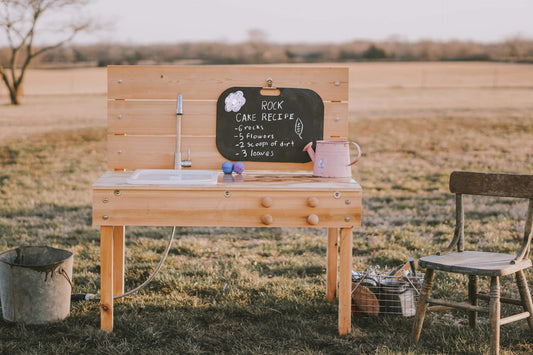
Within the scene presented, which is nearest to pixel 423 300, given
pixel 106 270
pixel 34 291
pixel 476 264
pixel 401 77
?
pixel 476 264

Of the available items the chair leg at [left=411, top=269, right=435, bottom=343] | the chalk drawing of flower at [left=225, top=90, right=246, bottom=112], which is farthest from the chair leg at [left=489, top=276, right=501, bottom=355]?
the chalk drawing of flower at [left=225, top=90, right=246, bottom=112]

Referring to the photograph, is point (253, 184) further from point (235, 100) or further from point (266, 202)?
point (235, 100)

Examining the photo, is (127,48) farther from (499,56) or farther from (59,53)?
(499,56)

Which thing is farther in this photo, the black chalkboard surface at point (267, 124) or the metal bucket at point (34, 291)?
the black chalkboard surface at point (267, 124)

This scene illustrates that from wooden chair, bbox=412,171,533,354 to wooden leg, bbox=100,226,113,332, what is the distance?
6.11 ft

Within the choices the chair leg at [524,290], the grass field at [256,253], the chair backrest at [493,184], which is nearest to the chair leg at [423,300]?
the grass field at [256,253]

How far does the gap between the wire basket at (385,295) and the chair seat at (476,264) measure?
538 mm

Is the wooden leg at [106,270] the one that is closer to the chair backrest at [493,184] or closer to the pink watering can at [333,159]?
the pink watering can at [333,159]

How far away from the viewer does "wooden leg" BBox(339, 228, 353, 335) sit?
3.61 m

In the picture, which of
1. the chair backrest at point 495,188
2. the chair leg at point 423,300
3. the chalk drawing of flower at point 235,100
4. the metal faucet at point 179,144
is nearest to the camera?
the chair backrest at point 495,188

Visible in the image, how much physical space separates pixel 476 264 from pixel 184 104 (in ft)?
7.07

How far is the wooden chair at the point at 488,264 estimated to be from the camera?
3.33m

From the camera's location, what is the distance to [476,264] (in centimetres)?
339

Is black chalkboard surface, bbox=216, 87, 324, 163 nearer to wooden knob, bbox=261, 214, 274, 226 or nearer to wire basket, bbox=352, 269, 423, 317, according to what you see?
wooden knob, bbox=261, 214, 274, 226
